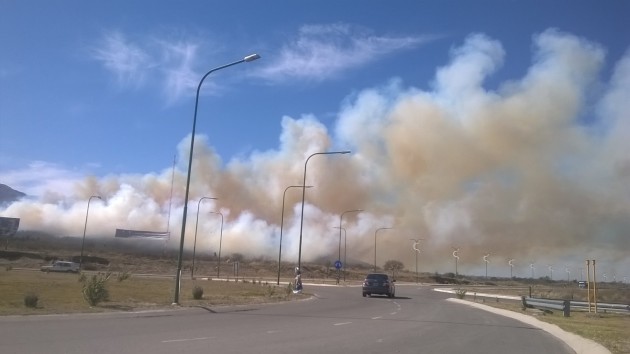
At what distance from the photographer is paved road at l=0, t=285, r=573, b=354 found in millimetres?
12500

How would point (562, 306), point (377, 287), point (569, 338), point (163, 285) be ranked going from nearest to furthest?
point (569, 338)
point (562, 306)
point (377, 287)
point (163, 285)

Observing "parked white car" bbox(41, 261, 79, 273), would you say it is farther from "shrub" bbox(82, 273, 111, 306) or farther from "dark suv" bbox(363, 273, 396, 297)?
"shrub" bbox(82, 273, 111, 306)

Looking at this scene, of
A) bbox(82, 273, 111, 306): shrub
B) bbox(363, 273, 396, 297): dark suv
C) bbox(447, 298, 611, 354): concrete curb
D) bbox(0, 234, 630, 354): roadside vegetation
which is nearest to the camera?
bbox(447, 298, 611, 354): concrete curb

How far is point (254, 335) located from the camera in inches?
607

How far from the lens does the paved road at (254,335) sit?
492 inches

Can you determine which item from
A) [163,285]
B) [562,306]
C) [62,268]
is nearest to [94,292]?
[562,306]

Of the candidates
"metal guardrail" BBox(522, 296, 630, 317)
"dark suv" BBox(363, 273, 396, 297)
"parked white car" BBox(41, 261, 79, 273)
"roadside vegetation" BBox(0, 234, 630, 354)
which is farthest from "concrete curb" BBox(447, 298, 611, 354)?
"parked white car" BBox(41, 261, 79, 273)

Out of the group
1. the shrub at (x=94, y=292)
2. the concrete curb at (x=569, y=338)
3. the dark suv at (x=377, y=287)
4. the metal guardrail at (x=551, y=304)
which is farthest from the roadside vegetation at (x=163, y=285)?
the dark suv at (x=377, y=287)

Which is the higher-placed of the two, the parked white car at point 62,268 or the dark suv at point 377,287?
the dark suv at point 377,287

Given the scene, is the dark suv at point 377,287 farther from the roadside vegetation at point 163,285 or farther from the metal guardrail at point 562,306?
the metal guardrail at point 562,306

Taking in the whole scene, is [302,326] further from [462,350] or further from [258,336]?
[462,350]

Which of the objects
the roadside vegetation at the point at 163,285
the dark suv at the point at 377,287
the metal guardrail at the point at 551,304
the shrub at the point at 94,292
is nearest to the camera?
the shrub at the point at 94,292

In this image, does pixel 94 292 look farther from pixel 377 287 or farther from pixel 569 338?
pixel 377 287

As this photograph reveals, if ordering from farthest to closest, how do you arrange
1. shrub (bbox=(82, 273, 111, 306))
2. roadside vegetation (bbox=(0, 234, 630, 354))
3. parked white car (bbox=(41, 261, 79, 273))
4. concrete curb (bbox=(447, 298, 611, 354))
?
parked white car (bbox=(41, 261, 79, 273)) → roadside vegetation (bbox=(0, 234, 630, 354)) → shrub (bbox=(82, 273, 111, 306)) → concrete curb (bbox=(447, 298, 611, 354))
